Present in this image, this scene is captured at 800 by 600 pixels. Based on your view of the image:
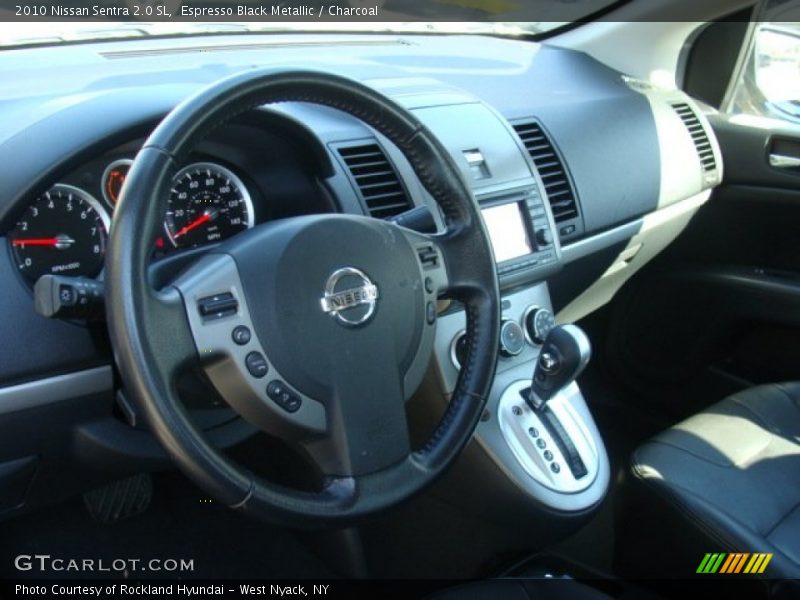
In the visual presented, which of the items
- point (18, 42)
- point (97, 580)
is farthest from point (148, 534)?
point (18, 42)

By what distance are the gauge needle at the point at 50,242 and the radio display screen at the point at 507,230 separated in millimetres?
796

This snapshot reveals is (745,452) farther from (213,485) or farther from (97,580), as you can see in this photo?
(97,580)

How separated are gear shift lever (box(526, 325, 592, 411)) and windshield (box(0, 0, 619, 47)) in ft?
3.31

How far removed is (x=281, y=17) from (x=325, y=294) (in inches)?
46.6

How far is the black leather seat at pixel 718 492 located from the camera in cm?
166

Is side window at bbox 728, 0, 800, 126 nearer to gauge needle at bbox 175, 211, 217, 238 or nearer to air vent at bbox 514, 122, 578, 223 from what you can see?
air vent at bbox 514, 122, 578, 223

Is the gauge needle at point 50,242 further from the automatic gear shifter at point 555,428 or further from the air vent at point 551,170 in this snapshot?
the air vent at point 551,170

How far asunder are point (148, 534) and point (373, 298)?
1082 mm

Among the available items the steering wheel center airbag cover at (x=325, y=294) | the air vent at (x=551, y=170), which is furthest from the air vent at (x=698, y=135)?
the steering wheel center airbag cover at (x=325, y=294)

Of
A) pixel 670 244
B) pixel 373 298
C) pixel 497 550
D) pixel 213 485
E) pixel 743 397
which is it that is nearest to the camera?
pixel 213 485

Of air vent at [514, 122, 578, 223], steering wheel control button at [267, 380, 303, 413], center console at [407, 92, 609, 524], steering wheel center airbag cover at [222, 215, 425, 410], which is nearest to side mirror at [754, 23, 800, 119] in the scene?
air vent at [514, 122, 578, 223]

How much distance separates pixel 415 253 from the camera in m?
1.35

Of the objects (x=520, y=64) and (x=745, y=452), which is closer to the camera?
(x=745, y=452)

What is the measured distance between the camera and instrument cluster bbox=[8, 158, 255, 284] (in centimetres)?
131
